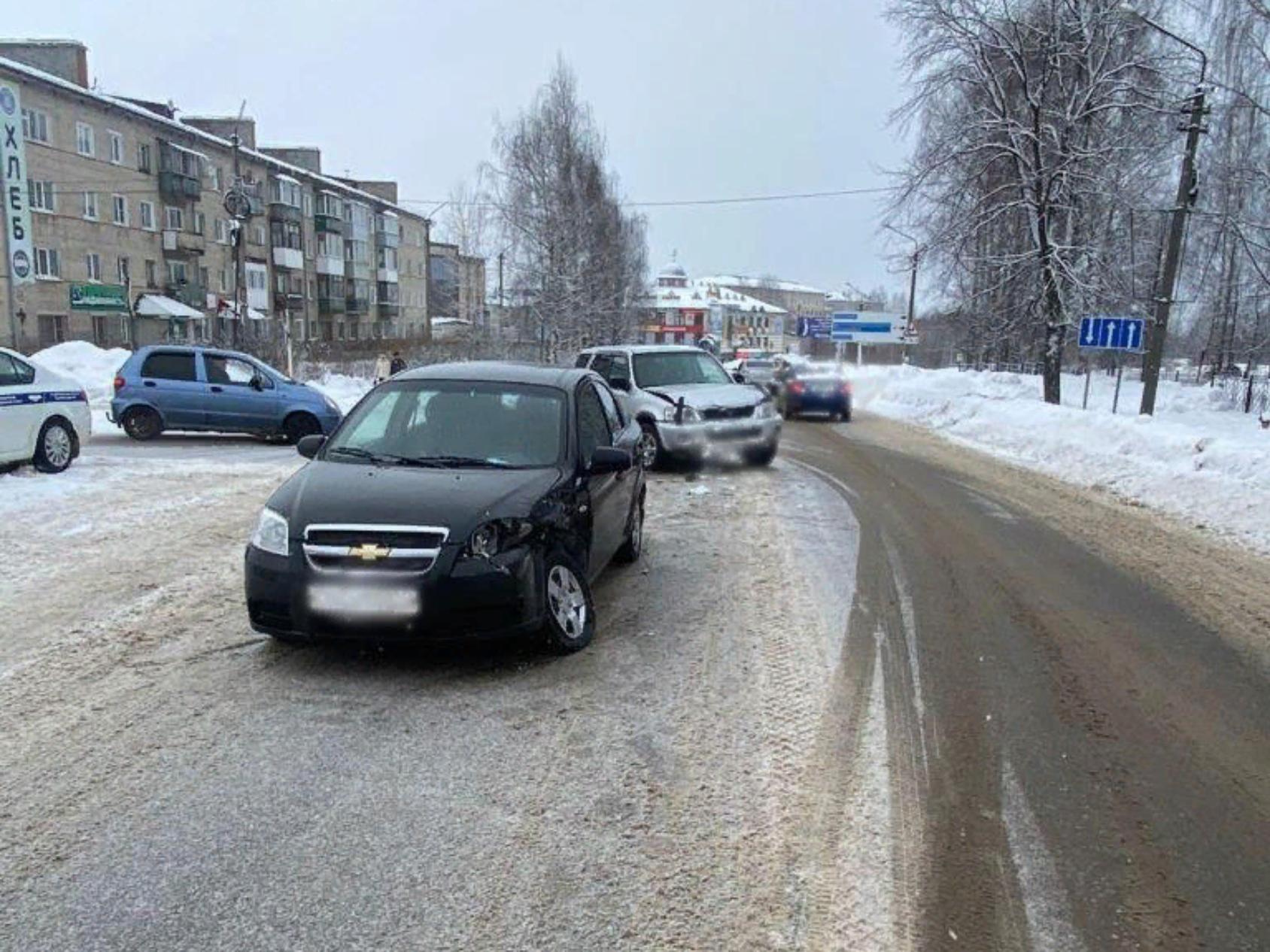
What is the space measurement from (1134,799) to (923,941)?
4.75 feet

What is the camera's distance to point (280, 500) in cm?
506

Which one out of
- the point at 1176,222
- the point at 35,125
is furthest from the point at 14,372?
the point at 35,125

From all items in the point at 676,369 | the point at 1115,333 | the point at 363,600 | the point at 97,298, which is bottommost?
the point at 363,600

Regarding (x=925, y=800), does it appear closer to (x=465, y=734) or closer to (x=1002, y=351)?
(x=465, y=734)

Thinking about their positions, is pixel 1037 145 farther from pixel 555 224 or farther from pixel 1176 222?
pixel 555 224

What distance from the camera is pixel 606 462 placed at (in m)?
5.88

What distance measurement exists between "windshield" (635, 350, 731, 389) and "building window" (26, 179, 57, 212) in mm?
33901

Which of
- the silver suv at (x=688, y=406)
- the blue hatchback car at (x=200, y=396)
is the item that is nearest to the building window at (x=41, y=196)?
the blue hatchback car at (x=200, y=396)

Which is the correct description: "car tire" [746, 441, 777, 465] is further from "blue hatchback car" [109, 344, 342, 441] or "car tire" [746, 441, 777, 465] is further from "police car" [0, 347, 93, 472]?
"police car" [0, 347, 93, 472]

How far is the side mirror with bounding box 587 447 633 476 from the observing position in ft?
19.2

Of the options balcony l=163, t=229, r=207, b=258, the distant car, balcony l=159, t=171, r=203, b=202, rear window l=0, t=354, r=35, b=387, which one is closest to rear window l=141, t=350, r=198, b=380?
rear window l=0, t=354, r=35, b=387

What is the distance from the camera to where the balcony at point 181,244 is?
4606 cm

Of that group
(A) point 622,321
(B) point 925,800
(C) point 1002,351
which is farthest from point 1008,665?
(A) point 622,321

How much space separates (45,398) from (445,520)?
8.64 metres
